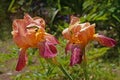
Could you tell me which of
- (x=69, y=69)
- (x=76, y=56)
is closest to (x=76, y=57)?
(x=76, y=56)

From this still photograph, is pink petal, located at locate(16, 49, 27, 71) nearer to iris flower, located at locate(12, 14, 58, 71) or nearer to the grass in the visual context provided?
iris flower, located at locate(12, 14, 58, 71)

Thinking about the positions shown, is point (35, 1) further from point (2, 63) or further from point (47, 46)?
point (47, 46)

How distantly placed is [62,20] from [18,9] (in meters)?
0.79

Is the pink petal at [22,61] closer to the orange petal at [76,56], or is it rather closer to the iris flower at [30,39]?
the iris flower at [30,39]

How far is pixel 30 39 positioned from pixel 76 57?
149mm

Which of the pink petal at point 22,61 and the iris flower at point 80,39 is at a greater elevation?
the iris flower at point 80,39

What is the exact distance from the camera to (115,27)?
4293 millimetres

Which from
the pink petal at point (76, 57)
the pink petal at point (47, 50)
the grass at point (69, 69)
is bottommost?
the grass at point (69, 69)

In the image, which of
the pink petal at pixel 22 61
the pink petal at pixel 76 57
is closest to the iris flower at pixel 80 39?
the pink petal at pixel 76 57

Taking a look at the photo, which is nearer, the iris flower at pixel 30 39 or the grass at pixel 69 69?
the iris flower at pixel 30 39

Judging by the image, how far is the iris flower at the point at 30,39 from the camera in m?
1.23

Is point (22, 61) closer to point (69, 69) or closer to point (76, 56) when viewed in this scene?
point (76, 56)

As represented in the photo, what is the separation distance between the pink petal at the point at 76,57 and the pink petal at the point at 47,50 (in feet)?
0.17

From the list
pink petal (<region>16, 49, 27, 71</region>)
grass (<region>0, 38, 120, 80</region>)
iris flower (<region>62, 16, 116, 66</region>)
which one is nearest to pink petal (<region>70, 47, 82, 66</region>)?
iris flower (<region>62, 16, 116, 66</region>)
